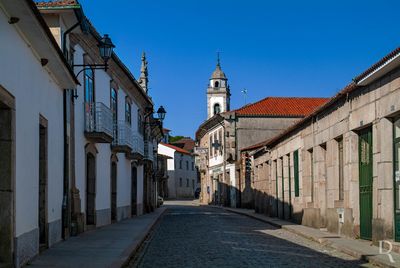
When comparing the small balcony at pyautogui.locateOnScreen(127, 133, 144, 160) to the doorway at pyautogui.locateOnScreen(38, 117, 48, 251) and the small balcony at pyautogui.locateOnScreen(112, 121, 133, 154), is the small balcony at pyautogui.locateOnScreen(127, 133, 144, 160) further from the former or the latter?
the doorway at pyautogui.locateOnScreen(38, 117, 48, 251)

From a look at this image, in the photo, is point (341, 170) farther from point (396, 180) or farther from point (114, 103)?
point (114, 103)

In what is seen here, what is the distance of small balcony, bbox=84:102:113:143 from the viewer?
18484mm

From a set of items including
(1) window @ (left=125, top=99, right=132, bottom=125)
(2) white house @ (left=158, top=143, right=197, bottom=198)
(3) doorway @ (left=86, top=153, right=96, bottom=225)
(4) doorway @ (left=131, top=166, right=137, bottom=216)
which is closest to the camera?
(3) doorway @ (left=86, top=153, right=96, bottom=225)

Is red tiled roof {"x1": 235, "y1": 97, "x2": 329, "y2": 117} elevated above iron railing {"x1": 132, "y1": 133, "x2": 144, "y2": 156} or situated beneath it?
elevated above

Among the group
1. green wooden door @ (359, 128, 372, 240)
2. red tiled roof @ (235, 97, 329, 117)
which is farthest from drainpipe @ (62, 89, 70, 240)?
red tiled roof @ (235, 97, 329, 117)

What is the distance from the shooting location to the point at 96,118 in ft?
62.1

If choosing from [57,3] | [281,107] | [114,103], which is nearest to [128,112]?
[114,103]

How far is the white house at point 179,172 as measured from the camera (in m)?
84.5

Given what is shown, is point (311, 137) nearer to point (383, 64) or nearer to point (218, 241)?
point (218, 241)

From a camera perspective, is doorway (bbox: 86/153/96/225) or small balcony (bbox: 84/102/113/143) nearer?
small balcony (bbox: 84/102/113/143)

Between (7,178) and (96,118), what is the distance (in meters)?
9.92

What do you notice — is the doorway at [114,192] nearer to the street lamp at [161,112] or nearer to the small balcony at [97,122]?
the small balcony at [97,122]

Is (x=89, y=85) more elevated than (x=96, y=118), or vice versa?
(x=89, y=85)

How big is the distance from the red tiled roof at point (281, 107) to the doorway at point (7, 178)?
41557 millimetres
